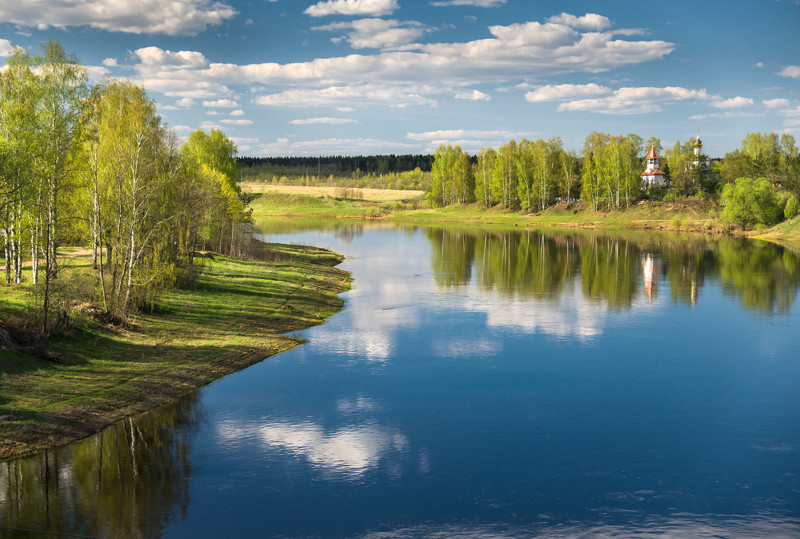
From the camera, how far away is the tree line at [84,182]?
29.7 meters

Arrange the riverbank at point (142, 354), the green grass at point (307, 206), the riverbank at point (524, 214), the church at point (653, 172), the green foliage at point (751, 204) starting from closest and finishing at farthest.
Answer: the riverbank at point (142, 354) → the green foliage at point (751, 204) → the riverbank at point (524, 214) → the church at point (653, 172) → the green grass at point (307, 206)

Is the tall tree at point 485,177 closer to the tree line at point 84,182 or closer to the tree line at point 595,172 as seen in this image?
the tree line at point 595,172

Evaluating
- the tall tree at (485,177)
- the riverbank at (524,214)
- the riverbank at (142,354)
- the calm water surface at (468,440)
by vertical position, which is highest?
the tall tree at (485,177)

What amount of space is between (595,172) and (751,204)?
3215cm

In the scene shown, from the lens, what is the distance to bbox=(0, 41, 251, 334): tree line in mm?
29656

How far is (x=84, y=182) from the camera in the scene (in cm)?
Result: 3716

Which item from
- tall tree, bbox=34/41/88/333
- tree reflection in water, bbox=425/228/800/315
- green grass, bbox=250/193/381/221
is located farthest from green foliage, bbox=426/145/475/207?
tall tree, bbox=34/41/88/333

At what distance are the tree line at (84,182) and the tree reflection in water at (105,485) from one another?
8867mm

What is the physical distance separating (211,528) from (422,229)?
109 metres

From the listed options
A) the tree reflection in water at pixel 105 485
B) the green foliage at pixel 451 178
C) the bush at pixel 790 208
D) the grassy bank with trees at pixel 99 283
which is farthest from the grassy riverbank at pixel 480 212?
the tree reflection in water at pixel 105 485

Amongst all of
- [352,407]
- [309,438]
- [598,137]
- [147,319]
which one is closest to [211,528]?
[309,438]

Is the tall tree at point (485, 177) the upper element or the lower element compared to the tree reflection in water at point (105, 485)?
upper

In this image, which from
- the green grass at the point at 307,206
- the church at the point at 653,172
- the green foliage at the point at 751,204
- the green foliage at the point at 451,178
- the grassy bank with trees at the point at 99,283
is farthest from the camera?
the green grass at the point at 307,206

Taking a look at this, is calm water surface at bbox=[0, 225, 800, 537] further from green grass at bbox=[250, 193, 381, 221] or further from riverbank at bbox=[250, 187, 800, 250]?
green grass at bbox=[250, 193, 381, 221]
